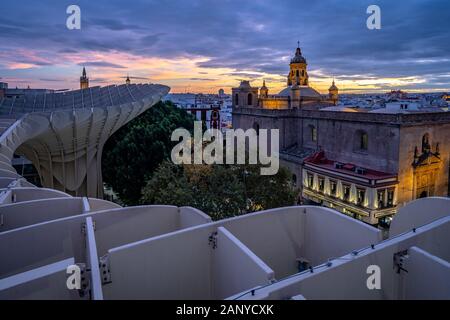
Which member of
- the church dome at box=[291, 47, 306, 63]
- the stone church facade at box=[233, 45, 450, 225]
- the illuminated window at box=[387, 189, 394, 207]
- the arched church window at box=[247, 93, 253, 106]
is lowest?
the illuminated window at box=[387, 189, 394, 207]

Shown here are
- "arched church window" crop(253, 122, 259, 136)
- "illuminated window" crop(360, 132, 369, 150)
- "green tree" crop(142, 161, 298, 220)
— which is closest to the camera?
"green tree" crop(142, 161, 298, 220)

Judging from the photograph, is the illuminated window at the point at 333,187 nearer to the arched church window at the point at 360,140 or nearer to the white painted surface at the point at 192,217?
the arched church window at the point at 360,140

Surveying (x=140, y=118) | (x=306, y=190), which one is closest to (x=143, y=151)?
(x=140, y=118)

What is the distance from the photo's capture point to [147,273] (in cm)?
687

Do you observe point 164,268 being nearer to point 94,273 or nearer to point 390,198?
point 94,273

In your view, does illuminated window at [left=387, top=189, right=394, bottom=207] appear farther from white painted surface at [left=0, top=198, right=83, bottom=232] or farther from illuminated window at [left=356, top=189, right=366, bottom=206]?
white painted surface at [left=0, top=198, right=83, bottom=232]

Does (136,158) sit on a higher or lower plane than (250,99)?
lower

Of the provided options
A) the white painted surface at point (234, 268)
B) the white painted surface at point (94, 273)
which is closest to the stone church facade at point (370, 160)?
the white painted surface at point (234, 268)

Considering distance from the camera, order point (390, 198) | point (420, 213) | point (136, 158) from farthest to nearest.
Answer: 1. point (390, 198)
2. point (136, 158)
3. point (420, 213)

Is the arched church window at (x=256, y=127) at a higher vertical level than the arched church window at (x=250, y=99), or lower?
lower

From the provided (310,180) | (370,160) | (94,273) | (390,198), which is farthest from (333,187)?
(94,273)

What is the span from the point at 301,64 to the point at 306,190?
26.8 meters

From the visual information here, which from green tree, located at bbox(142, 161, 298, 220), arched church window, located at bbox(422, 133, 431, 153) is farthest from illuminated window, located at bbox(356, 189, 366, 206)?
green tree, located at bbox(142, 161, 298, 220)
